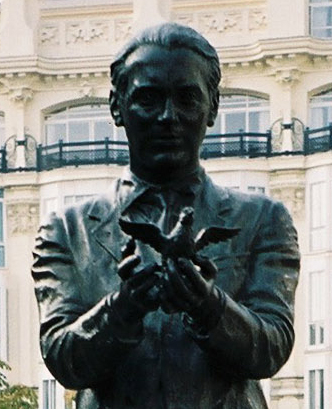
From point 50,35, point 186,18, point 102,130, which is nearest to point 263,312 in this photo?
point 186,18

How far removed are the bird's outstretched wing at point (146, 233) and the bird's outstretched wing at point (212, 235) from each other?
0.11 meters

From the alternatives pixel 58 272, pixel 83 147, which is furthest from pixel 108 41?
pixel 58 272

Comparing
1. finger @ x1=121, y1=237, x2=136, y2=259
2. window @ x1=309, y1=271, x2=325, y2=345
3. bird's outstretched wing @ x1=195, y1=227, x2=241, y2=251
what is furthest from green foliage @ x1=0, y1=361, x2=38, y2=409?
finger @ x1=121, y1=237, x2=136, y2=259

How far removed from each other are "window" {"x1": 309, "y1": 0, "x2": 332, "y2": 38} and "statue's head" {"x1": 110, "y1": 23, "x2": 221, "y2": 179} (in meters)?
68.4

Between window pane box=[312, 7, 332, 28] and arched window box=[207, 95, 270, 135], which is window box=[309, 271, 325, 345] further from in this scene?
window pane box=[312, 7, 332, 28]

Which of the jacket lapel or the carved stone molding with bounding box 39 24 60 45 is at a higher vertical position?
the carved stone molding with bounding box 39 24 60 45

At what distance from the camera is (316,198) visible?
76.4m

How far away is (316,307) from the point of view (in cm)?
7531

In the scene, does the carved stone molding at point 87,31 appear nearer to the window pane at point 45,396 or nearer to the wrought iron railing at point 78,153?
the wrought iron railing at point 78,153

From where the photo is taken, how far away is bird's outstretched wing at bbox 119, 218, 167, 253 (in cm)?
829

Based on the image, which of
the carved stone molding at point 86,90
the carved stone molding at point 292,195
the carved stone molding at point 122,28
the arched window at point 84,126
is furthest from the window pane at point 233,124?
the carved stone molding at point 86,90

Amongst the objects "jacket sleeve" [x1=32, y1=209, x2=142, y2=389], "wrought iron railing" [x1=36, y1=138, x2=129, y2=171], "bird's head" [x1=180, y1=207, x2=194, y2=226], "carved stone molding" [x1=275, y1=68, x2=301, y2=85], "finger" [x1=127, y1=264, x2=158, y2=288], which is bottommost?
"wrought iron railing" [x1=36, y1=138, x2=129, y2=171]

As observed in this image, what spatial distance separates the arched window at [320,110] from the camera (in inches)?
3051

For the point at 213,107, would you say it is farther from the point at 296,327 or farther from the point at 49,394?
the point at 49,394
